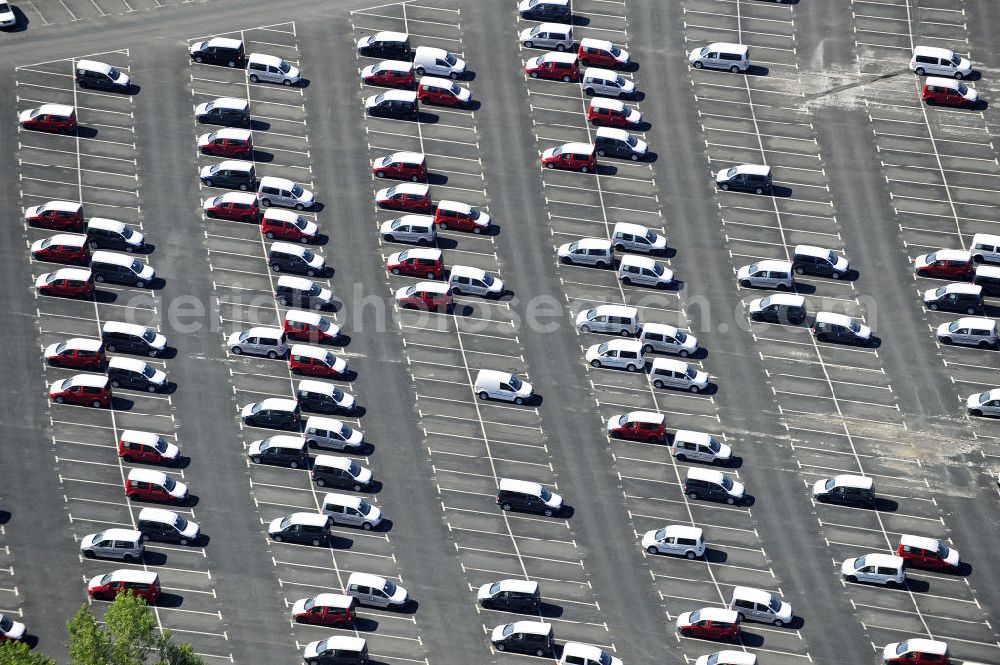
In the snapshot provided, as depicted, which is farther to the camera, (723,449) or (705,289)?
(705,289)

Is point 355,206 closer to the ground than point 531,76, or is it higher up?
closer to the ground

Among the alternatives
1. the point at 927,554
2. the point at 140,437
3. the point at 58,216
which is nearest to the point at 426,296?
the point at 140,437

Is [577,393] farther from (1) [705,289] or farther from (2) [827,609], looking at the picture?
(2) [827,609]

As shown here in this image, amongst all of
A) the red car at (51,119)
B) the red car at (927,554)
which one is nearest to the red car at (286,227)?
the red car at (51,119)

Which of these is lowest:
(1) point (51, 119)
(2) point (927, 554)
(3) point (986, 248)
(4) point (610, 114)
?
(2) point (927, 554)

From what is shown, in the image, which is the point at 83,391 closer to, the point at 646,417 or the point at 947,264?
the point at 646,417

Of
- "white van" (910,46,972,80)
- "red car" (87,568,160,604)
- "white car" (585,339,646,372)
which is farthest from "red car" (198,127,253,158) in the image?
"white van" (910,46,972,80)

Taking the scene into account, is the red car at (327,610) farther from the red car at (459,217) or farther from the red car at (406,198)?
the red car at (406,198)

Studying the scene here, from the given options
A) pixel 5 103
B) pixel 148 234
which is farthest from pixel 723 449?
pixel 5 103
